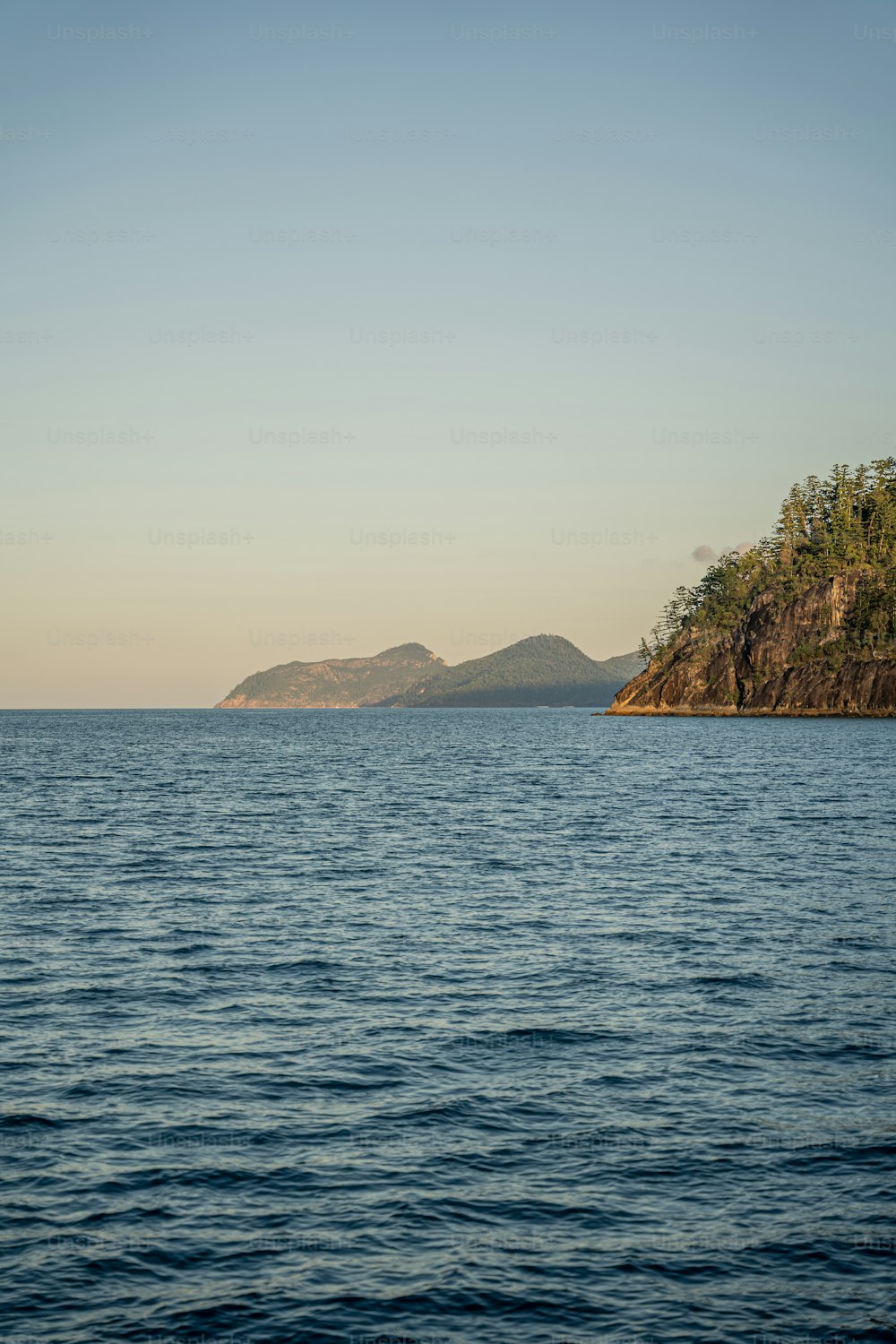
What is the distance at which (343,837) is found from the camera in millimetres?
54562

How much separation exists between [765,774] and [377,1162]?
7905 cm

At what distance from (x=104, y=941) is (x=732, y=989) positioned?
1692 centimetres

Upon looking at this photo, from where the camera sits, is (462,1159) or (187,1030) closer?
(462,1159)

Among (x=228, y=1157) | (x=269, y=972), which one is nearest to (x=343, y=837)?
(x=269, y=972)

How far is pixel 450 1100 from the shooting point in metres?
18.7

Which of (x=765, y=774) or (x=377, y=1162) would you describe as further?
(x=765, y=774)

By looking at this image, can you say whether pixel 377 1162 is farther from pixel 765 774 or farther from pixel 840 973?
pixel 765 774

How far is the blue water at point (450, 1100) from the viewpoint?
13.0 metres

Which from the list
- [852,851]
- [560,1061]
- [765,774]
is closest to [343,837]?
[852,851]

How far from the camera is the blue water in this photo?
13023mm

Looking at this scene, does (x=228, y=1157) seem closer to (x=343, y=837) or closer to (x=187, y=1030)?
(x=187, y=1030)

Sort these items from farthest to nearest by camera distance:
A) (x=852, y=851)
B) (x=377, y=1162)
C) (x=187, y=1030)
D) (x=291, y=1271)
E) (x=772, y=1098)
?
(x=852, y=851)
(x=187, y=1030)
(x=772, y=1098)
(x=377, y=1162)
(x=291, y=1271)

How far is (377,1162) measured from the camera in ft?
53.7

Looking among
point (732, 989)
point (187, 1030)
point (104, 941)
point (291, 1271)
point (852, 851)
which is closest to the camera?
point (291, 1271)
